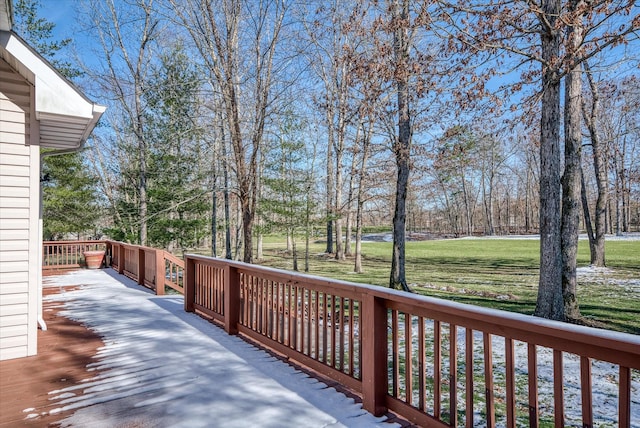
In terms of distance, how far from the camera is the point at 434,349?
233 centimetres

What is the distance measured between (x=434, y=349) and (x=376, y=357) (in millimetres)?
440

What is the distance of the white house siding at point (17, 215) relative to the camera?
366cm

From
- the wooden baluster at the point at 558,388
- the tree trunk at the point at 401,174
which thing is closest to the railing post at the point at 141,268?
the tree trunk at the point at 401,174

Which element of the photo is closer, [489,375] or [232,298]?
[489,375]

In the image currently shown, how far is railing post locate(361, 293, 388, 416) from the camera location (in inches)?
102

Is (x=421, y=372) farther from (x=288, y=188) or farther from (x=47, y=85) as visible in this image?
(x=288, y=188)

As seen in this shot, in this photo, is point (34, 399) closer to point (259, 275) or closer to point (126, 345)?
point (126, 345)

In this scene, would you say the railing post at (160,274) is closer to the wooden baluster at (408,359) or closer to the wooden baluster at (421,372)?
the wooden baluster at (408,359)

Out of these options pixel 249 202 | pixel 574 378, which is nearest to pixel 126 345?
pixel 574 378

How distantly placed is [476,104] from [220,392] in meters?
5.81

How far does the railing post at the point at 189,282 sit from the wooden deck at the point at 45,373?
4.41 feet

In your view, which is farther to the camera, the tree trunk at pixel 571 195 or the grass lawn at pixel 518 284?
the grass lawn at pixel 518 284

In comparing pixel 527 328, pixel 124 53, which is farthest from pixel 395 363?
pixel 124 53

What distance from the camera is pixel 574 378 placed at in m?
4.14
